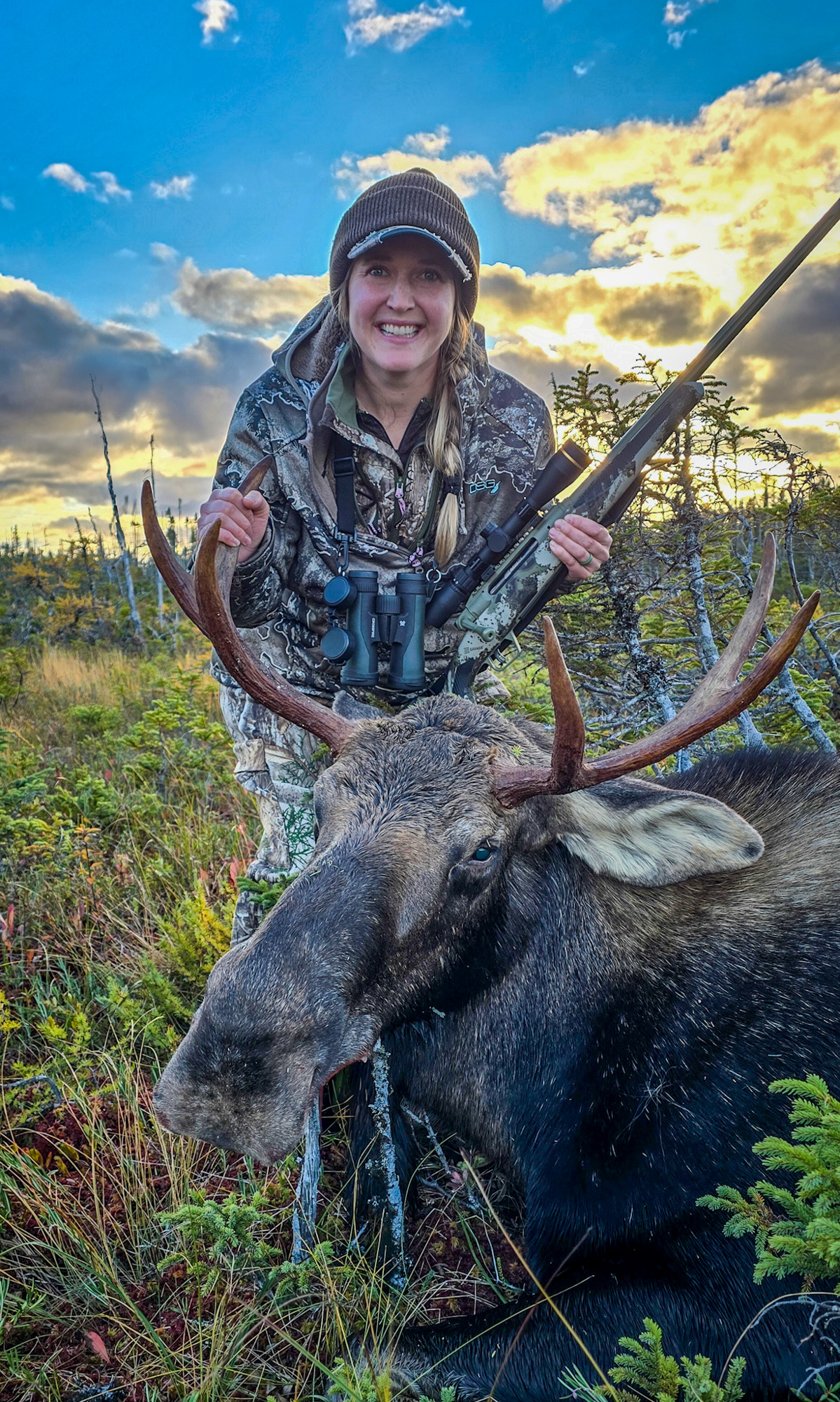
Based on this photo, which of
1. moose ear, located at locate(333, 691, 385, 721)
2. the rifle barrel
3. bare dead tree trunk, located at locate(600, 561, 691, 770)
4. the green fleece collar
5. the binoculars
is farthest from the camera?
bare dead tree trunk, located at locate(600, 561, 691, 770)

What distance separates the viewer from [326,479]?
4621mm

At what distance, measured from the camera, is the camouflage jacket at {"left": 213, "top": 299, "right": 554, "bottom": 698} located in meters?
4.50

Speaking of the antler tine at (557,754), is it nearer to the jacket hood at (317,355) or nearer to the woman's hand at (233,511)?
the woman's hand at (233,511)

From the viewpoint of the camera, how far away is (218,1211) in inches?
100

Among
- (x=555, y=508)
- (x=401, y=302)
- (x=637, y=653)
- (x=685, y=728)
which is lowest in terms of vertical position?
(x=685, y=728)

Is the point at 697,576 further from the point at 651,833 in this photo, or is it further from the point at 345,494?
the point at 651,833

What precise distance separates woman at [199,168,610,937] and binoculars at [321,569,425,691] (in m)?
0.49

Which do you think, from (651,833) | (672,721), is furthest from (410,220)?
(651,833)

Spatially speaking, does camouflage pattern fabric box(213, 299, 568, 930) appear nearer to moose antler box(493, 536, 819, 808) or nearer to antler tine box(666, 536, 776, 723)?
moose antler box(493, 536, 819, 808)

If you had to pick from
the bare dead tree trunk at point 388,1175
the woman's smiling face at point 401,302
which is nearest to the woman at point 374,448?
the woman's smiling face at point 401,302

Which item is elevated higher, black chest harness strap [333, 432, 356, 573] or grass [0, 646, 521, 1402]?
black chest harness strap [333, 432, 356, 573]

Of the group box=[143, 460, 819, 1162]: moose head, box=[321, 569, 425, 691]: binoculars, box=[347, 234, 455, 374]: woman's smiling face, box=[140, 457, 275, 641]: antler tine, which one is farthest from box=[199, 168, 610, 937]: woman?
box=[143, 460, 819, 1162]: moose head

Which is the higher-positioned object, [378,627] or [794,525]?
[794,525]

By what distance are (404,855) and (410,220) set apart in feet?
10.8
